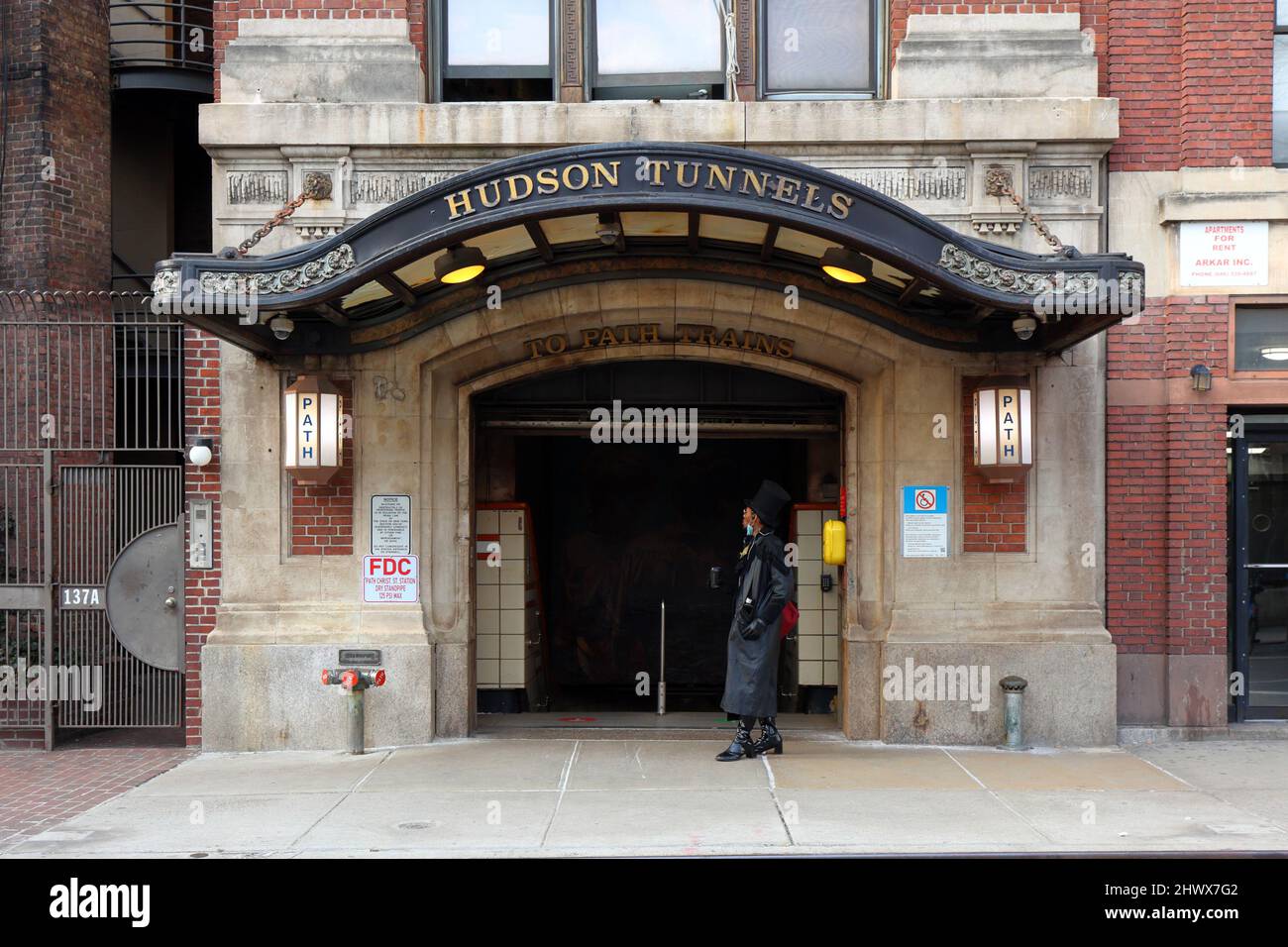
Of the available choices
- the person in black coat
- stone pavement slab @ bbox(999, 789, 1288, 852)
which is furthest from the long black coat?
stone pavement slab @ bbox(999, 789, 1288, 852)

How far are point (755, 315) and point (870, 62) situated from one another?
2611 millimetres

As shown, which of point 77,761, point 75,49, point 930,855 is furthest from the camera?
point 75,49

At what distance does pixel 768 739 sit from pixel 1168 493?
4.17m

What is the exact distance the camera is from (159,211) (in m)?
15.4

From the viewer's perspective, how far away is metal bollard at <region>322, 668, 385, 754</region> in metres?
9.56

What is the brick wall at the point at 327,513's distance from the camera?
10117 mm

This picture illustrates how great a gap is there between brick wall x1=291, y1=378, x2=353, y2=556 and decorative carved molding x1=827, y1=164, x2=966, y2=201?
4.91 m

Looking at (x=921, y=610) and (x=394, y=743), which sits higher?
(x=921, y=610)

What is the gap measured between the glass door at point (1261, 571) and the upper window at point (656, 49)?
5.83m

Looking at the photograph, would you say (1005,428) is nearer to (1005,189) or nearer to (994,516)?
(994,516)

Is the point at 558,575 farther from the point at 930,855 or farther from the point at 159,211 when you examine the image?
the point at 930,855

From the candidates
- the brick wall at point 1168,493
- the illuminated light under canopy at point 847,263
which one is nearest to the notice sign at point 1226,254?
the brick wall at point 1168,493

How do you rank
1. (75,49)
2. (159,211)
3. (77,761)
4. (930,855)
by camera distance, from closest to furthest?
1. (930,855)
2. (77,761)
3. (75,49)
4. (159,211)

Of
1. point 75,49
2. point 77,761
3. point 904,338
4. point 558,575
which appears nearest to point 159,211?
point 75,49
